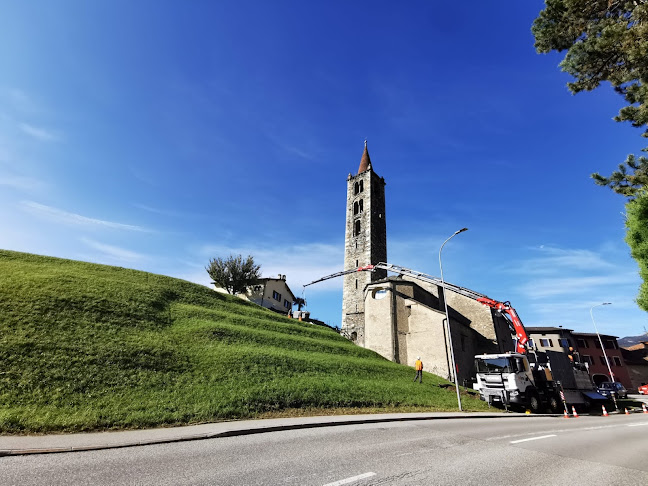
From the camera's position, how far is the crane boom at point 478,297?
75.5 ft

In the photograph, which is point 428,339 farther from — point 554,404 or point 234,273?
point 234,273

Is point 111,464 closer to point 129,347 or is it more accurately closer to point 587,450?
point 129,347

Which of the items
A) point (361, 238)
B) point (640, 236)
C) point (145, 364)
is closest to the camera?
point (145, 364)

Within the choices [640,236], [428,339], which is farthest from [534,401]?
[428,339]

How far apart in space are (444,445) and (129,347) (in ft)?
44.3

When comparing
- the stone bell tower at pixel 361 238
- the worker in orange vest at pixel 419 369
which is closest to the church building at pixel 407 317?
the stone bell tower at pixel 361 238

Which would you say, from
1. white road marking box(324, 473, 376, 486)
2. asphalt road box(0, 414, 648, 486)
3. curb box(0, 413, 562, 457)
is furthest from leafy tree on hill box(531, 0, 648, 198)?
curb box(0, 413, 562, 457)

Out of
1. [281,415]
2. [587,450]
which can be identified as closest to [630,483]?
[587,450]

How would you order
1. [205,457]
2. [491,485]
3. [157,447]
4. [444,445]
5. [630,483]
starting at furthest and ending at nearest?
[444,445] → [157,447] → [205,457] → [630,483] → [491,485]

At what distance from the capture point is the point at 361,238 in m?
49.7

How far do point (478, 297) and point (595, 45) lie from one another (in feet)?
82.6

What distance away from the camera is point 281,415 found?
12.0m

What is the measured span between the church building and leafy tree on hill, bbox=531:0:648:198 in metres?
13.8

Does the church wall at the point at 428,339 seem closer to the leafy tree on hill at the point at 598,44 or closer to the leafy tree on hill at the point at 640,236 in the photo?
the leafy tree on hill at the point at 640,236
